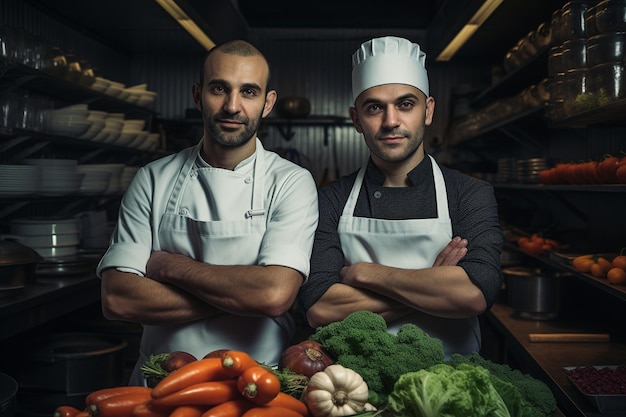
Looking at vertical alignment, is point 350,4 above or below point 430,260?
above

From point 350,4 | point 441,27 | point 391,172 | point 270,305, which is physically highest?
point 350,4

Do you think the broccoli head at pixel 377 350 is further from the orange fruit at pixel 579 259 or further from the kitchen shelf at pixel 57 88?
the kitchen shelf at pixel 57 88

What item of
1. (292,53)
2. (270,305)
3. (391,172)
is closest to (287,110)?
(292,53)

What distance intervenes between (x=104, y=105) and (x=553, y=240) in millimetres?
3596

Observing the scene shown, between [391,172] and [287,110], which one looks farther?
[287,110]

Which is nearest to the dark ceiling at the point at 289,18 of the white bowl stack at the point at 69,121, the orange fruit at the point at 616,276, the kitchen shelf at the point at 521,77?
the kitchen shelf at the point at 521,77

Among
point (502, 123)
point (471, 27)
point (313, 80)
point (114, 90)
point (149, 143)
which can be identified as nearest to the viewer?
point (471, 27)

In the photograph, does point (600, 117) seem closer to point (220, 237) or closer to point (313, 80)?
point (220, 237)

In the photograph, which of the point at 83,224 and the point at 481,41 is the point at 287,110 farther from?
the point at 83,224

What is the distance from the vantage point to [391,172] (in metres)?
2.38

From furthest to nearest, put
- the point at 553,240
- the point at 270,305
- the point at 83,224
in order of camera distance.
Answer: the point at 83,224 → the point at 553,240 → the point at 270,305

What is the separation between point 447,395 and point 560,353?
2032 millimetres

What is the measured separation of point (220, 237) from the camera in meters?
2.15

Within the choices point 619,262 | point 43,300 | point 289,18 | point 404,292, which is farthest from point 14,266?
point 289,18
